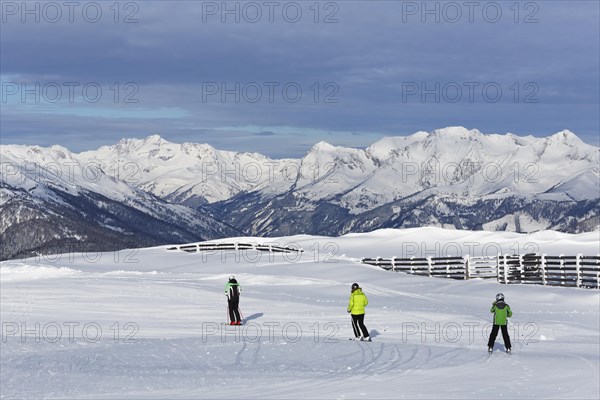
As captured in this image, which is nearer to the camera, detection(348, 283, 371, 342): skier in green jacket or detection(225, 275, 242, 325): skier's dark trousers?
detection(348, 283, 371, 342): skier in green jacket

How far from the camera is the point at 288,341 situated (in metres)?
24.0

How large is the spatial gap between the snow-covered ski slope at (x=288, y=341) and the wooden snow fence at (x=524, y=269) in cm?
154

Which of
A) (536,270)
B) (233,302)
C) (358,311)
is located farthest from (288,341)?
(536,270)

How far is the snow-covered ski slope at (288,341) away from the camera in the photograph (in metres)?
17.5

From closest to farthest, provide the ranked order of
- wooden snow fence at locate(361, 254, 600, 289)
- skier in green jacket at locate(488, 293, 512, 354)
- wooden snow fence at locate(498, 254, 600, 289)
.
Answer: skier in green jacket at locate(488, 293, 512, 354)
wooden snow fence at locate(361, 254, 600, 289)
wooden snow fence at locate(498, 254, 600, 289)

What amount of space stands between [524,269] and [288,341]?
27862mm

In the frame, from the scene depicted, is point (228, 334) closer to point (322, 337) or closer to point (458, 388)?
point (322, 337)

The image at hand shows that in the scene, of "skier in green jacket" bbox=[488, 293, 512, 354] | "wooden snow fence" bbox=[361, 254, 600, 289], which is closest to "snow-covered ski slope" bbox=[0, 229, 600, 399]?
"skier in green jacket" bbox=[488, 293, 512, 354]

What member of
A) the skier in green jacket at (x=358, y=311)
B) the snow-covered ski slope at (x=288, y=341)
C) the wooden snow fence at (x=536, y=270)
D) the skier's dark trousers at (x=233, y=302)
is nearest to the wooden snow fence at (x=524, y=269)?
the wooden snow fence at (x=536, y=270)

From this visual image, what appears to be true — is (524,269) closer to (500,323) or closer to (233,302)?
(233,302)

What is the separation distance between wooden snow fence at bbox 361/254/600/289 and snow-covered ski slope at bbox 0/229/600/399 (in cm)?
154

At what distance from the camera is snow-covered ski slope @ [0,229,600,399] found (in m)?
17.5

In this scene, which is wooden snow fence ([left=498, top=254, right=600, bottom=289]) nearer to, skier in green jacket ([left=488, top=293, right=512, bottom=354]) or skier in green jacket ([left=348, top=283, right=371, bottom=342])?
skier in green jacket ([left=348, top=283, right=371, bottom=342])

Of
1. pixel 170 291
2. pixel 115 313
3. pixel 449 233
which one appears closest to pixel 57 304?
pixel 115 313
